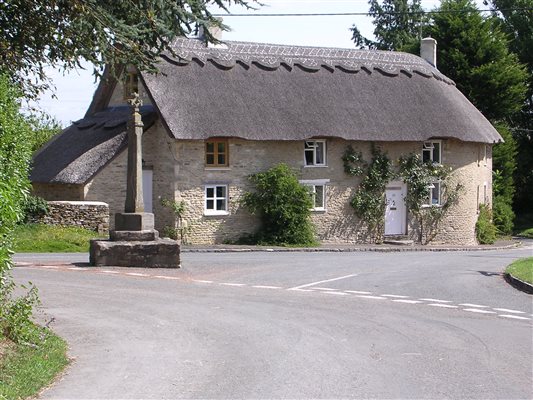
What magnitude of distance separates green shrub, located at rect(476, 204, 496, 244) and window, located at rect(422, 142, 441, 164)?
4.42m

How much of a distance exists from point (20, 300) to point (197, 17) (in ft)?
19.0

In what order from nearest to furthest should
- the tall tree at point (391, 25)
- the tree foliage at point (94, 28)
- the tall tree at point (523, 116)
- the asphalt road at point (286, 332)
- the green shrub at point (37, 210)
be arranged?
the asphalt road at point (286, 332) → the tree foliage at point (94, 28) → the green shrub at point (37, 210) → the tall tree at point (523, 116) → the tall tree at point (391, 25)

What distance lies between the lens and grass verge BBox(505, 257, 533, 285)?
67.2ft

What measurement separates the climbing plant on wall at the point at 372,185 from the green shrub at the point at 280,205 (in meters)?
3.15

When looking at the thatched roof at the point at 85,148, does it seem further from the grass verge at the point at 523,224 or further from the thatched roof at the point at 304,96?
the grass verge at the point at 523,224

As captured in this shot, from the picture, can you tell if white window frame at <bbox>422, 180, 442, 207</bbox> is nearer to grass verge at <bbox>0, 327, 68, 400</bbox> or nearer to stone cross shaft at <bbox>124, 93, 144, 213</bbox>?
stone cross shaft at <bbox>124, 93, 144, 213</bbox>

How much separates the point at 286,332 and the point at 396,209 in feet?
88.9

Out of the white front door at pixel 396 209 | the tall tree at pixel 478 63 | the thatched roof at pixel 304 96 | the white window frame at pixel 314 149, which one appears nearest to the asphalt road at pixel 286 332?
the thatched roof at pixel 304 96

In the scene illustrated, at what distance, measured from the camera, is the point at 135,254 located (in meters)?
23.0

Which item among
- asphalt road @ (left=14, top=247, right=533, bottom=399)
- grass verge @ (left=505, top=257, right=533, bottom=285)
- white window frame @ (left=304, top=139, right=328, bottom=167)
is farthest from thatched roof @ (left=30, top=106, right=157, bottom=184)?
grass verge @ (left=505, top=257, right=533, bottom=285)

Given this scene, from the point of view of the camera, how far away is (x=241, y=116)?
A: 117 feet

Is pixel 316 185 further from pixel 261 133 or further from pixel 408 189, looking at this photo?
pixel 408 189

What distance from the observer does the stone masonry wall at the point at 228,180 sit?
113ft

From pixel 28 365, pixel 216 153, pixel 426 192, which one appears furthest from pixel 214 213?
pixel 28 365
